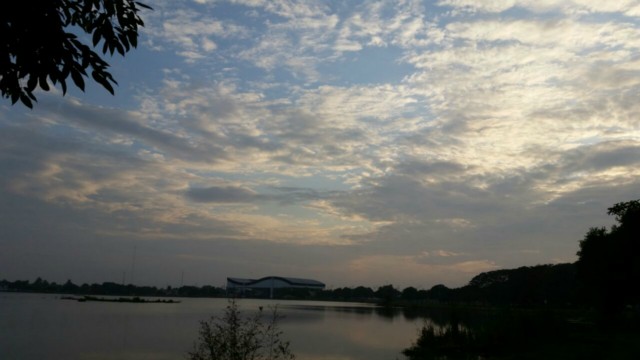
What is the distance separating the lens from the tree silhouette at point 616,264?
3991 cm

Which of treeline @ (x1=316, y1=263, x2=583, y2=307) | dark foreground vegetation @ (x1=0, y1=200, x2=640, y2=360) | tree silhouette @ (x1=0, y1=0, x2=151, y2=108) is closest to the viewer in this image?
tree silhouette @ (x1=0, y1=0, x2=151, y2=108)

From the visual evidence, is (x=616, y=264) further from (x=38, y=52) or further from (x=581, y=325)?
(x=38, y=52)

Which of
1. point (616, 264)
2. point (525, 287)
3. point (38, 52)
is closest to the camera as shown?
point (38, 52)

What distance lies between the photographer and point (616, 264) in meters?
41.8

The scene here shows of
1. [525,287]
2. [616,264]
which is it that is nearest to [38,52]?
[616,264]

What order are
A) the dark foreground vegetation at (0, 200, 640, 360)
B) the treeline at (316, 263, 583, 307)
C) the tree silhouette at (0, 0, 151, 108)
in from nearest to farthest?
1. the tree silhouette at (0, 0, 151, 108)
2. the dark foreground vegetation at (0, 200, 640, 360)
3. the treeline at (316, 263, 583, 307)

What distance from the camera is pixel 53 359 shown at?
30500mm

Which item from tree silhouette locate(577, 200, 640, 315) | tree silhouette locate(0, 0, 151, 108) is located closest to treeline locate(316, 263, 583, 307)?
tree silhouette locate(577, 200, 640, 315)

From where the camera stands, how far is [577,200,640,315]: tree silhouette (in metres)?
39.9

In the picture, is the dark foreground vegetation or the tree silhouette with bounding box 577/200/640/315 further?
the tree silhouette with bounding box 577/200/640/315

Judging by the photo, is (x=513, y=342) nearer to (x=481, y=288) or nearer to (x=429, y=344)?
(x=429, y=344)

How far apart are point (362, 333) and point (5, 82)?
162 ft

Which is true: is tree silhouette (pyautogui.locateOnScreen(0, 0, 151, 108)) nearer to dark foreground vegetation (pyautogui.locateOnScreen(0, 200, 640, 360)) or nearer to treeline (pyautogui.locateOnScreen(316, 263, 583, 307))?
dark foreground vegetation (pyautogui.locateOnScreen(0, 200, 640, 360))

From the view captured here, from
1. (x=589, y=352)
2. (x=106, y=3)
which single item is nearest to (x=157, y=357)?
(x=589, y=352)
